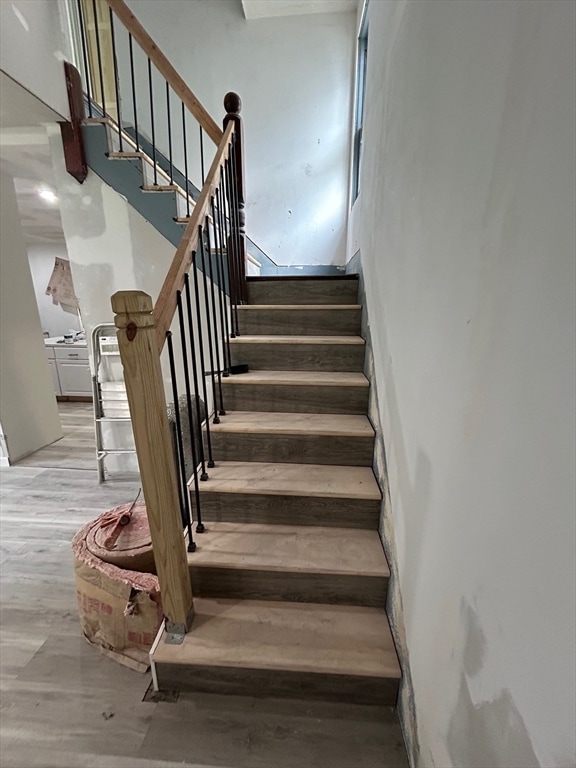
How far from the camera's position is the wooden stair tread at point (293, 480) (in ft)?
4.96

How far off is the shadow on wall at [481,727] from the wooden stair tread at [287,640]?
1.43ft

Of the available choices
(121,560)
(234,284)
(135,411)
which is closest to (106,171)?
(234,284)

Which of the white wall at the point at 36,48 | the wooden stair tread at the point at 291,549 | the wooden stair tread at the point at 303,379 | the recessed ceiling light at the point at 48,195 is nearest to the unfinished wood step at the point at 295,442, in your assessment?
the wooden stair tread at the point at 303,379

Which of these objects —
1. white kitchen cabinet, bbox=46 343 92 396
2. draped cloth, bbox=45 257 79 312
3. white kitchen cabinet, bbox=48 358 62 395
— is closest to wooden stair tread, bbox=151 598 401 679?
white kitchen cabinet, bbox=46 343 92 396

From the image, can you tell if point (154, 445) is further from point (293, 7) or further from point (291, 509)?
point (293, 7)

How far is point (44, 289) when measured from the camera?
5.38m

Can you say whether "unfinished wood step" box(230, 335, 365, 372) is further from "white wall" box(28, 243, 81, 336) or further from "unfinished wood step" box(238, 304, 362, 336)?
"white wall" box(28, 243, 81, 336)

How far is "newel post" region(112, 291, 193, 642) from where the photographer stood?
955mm

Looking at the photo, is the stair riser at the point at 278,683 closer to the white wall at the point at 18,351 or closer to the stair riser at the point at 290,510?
the stair riser at the point at 290,510

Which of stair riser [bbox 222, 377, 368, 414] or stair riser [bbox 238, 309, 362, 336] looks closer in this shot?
stair riser [bbox 222, 377, 368, 414]

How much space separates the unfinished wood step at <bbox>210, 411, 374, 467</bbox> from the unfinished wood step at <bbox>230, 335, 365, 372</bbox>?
1.45 ft

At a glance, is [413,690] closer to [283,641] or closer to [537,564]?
[283,641]

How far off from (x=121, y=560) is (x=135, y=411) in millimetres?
840

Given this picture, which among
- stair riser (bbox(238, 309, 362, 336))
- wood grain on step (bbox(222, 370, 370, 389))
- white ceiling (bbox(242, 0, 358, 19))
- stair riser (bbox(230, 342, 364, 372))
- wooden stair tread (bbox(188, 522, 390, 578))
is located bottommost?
wooden stair tread (bbox(188, 522, 390, 578))
